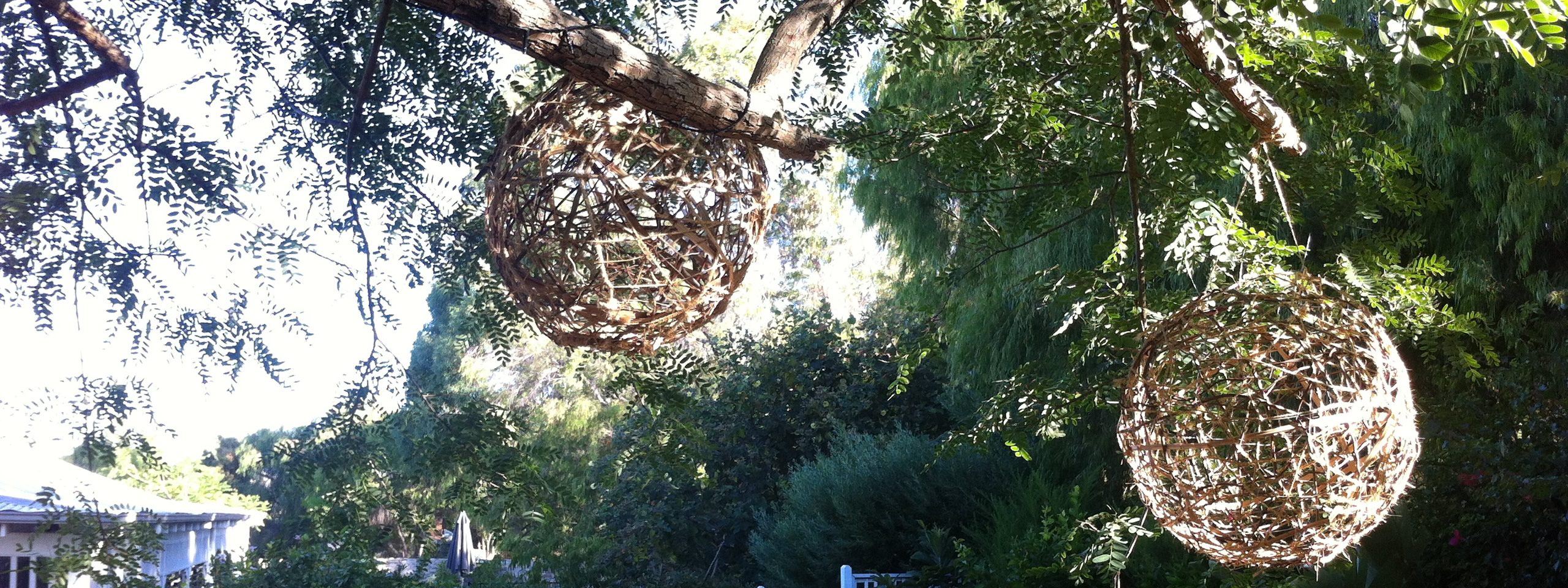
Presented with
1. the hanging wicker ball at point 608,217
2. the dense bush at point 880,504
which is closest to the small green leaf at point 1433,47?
the hanging wicker ball at point 608,217

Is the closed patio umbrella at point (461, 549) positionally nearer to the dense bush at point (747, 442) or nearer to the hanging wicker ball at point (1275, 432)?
the dense bush at point (747, 442)

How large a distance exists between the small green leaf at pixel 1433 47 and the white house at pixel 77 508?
302cm

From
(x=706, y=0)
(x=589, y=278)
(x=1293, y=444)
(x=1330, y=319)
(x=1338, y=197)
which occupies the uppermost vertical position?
(x=706, y=0)

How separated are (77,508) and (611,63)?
2827 mm

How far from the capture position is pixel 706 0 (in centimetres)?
330

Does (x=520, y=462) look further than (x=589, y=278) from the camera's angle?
Yes

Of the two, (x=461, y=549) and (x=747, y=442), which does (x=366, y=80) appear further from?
(x=461, y=549)

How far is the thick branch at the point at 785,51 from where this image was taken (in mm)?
1633

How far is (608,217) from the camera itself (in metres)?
1.50

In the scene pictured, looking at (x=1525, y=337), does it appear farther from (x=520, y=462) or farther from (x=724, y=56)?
(x=724, y=56)

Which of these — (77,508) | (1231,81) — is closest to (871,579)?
(77,508)

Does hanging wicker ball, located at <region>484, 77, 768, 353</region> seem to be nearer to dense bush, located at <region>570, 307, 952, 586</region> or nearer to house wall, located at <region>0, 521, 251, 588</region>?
house wall, located at <region>0, 521, 251, 588</region>

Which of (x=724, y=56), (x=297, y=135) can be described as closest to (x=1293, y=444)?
(x=297, y=135)

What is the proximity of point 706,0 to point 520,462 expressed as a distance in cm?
145
